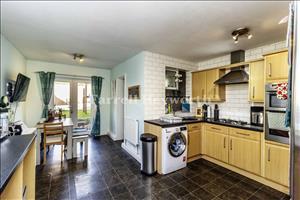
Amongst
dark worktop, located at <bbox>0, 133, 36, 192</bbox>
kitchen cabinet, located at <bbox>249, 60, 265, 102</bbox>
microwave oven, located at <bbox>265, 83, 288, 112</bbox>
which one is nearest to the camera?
dark worktop, located at <bbox>0, 133, 36, 192</bbox>

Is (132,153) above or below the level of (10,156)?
below

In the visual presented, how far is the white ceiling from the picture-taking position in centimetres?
161

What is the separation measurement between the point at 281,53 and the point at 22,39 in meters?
4.19

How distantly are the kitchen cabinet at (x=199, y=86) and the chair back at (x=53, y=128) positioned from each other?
324cm

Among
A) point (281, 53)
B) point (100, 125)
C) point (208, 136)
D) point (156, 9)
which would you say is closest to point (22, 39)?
point (156, 9)

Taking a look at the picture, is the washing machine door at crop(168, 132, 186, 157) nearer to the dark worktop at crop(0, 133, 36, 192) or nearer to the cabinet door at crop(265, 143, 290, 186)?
the cabinet door at crop(265, 143, 290, 186)

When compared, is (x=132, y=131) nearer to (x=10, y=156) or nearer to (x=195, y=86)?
(x=195, y=86)

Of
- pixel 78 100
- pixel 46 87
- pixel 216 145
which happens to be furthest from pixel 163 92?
pixel 46 87

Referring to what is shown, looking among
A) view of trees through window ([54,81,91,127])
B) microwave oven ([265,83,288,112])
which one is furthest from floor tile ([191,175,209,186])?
view of trees through window ([54,81,91,127])

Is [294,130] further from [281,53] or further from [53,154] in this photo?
[53,154]

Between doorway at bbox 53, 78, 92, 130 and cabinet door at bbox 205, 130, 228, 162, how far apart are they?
142 inches

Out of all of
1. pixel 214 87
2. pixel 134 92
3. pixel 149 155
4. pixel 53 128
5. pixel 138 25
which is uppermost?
pixel 138 25

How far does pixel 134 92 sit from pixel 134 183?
190cm

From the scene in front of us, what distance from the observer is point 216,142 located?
116 inches
